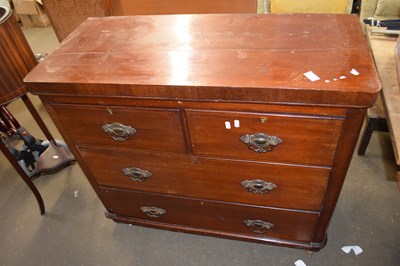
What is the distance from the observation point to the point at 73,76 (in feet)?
3.08

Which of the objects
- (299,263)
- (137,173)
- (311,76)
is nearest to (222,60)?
(311,76)

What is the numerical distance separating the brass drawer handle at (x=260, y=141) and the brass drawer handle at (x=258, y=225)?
0.45 metres

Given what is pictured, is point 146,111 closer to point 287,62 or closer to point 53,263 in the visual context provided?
point 287,62

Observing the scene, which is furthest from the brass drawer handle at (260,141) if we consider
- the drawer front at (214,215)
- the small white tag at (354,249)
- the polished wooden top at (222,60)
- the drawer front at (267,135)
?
the small white tag at (354,249)

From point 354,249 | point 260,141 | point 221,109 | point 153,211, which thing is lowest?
point 354,249

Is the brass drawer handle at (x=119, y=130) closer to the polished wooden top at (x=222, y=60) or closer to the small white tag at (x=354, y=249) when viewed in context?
the polished wooden top at (x=222, y=60)

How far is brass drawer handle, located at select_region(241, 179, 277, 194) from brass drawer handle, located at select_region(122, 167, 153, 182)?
0.38 m

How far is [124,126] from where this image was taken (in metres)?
1.01

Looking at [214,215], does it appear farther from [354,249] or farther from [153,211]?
[354,249]

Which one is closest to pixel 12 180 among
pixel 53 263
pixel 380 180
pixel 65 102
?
pixel 53 263

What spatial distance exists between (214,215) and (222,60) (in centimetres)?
69

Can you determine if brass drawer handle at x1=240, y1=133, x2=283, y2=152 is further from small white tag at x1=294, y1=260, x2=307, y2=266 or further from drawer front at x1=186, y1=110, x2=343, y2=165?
small white tag at x1=294, y1=260, x2=307, y2=266

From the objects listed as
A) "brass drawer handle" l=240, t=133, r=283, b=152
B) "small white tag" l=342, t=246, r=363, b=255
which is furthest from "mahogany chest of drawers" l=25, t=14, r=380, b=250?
"small white tag" l=342, t=246, r=363, b=255

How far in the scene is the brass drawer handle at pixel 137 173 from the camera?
46.4 inches
